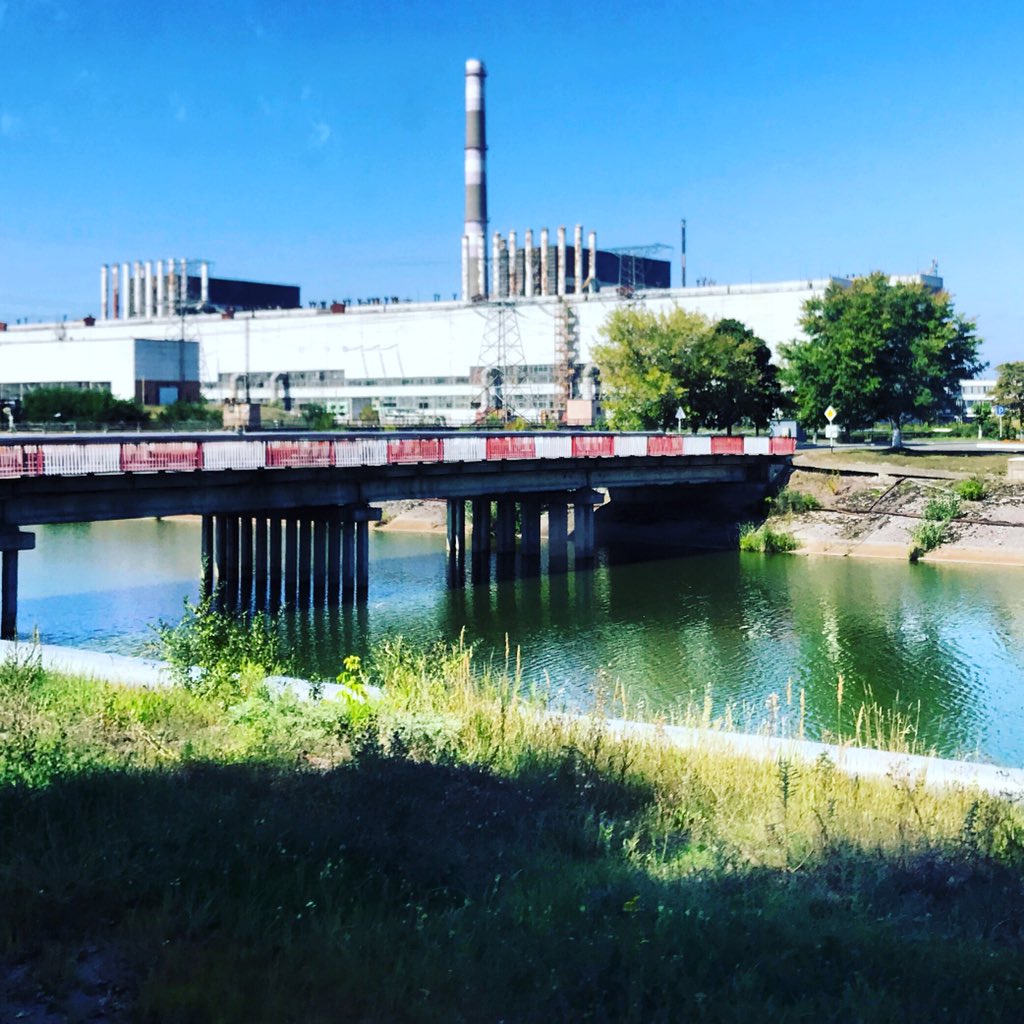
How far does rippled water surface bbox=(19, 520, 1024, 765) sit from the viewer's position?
27844 millimetres

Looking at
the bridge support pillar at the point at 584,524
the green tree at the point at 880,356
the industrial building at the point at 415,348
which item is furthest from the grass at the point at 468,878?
the industrial building at the point at 415,348

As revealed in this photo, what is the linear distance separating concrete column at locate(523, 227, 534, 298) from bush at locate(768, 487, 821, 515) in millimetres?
75071

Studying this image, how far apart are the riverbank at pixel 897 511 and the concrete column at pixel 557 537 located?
11.4 m

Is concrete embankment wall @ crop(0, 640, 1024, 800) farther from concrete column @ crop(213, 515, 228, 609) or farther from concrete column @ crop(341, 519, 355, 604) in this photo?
concrete column @ crop(213, 515, 228, 609)

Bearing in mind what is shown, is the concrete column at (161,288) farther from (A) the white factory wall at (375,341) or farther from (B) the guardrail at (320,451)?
(B) the guardrail at (320,451)

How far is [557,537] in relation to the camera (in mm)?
51938

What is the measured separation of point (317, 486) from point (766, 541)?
77.5ft

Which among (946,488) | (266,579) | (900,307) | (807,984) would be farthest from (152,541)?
(807,984)

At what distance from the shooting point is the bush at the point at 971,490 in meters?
56.1

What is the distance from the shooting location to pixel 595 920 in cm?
898

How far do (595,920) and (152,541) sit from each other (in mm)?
53698

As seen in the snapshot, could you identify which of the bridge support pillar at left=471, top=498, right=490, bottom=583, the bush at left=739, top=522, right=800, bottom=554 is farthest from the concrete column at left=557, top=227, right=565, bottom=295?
the bridge support pillar at left=471, top=498, right=490, bottom=583

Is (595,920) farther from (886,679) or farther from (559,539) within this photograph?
(559,539)

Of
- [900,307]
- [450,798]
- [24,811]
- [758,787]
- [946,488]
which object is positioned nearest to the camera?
[24,811]
